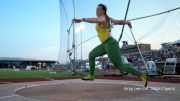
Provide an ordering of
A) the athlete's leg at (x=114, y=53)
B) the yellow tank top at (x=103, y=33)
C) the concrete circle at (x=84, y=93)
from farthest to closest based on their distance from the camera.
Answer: the concrete circle at (x=84, y=93) < the yellow tank top at (x=103, y=33) < the athlete's leg at (x=114, y=53)

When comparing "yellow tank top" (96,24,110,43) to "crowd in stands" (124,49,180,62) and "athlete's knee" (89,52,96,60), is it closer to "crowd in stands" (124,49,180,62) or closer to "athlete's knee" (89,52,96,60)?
"athlete's knee" (89,52,96,60)

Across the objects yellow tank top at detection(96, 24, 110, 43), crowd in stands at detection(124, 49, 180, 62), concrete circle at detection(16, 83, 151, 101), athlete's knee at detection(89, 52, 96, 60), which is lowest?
concrete circle at detection(16, 83, 151, 101)

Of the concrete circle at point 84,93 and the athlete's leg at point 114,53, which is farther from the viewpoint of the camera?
the concrete circle at point 84,93

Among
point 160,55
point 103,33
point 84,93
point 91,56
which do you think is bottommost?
point 84,93

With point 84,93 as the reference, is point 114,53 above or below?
above

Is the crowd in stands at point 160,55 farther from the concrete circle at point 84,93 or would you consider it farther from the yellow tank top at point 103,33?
the yellow tank top at point 103,33

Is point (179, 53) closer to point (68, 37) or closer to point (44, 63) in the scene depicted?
point (68, 37)

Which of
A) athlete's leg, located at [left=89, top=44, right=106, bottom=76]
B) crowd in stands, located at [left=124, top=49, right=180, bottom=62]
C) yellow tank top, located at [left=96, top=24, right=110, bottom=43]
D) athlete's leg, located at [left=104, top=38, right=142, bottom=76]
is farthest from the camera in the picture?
crowd in stands, located at [left=124, top=49, right=180, bottom=62]

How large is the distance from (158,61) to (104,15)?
78.1ft

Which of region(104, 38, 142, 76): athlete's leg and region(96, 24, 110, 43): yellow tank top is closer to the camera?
region(104, 38, 142, 76): athlete's leg

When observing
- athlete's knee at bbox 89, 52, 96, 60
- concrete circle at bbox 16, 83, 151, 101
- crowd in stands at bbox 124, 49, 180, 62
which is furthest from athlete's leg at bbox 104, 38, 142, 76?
crowd in stands at bbox 124, 49, 180, 62

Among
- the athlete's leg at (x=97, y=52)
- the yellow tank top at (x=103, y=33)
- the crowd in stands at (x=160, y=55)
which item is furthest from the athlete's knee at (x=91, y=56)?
the crowd in stands at (x=160, y=55)

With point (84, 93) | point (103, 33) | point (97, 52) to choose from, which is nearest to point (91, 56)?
point (97, 52)

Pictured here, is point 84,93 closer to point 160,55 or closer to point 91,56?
point 91,56
